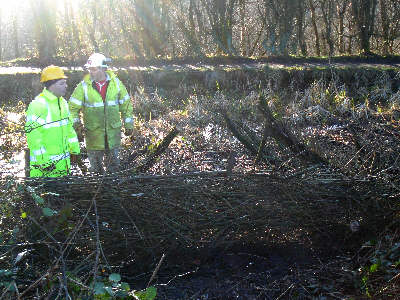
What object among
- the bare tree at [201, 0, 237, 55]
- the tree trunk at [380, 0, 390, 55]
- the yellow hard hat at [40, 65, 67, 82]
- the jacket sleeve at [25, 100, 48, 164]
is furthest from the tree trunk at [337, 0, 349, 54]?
the jacket sleeve at [25, 100, 48, 164]

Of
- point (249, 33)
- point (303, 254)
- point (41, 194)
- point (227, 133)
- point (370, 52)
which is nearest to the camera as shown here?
point (41, 194)

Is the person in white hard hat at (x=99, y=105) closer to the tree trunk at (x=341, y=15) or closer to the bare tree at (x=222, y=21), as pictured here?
the bare tree at (x=222, y=21)

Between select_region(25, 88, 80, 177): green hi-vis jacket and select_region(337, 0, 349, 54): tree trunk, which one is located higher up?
select_region(337, 0, 349, 54): tree trunk

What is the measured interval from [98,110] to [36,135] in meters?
1.30

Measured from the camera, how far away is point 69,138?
529 centimetres

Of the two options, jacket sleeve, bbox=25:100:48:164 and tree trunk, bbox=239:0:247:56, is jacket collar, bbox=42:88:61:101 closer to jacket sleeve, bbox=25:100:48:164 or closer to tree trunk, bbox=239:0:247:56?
jacket sleeve, bbox=25:100:48:164

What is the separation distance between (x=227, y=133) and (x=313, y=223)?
231 cm

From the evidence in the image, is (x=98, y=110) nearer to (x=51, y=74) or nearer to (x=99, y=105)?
(x=99, y=105)

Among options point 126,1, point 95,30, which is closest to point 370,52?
point 126,1

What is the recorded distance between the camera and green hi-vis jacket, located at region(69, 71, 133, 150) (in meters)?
6.07

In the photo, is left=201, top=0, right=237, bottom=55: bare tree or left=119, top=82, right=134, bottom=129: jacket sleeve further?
left=201, top=0, right=237, bottom=55: bare tree

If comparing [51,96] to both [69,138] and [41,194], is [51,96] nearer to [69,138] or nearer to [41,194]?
[69,138]

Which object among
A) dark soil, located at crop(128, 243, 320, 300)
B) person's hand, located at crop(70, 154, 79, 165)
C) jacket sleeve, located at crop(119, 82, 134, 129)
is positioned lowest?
dark soil, located at crop(128, 243, 320, 300)

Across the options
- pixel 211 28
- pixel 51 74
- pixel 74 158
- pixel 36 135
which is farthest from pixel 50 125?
pixel 211 28
